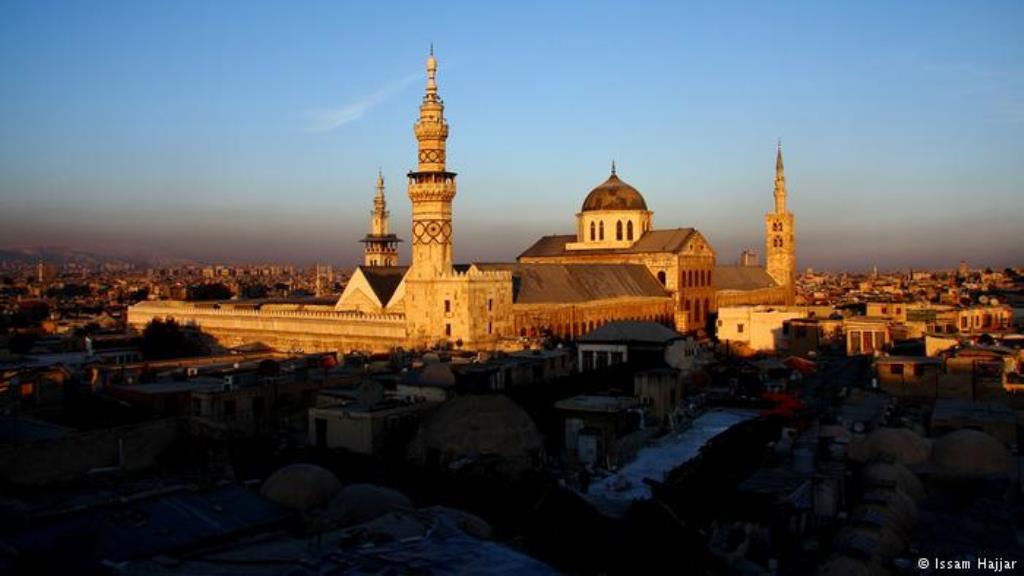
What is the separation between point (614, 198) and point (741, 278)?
1309cm

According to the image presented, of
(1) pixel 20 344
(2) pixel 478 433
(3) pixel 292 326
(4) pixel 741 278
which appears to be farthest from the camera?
(4) pixel 741 278

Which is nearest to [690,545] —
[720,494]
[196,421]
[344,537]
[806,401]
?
[720,494]

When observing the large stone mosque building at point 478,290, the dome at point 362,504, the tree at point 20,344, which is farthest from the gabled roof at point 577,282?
the dome at point 362,504

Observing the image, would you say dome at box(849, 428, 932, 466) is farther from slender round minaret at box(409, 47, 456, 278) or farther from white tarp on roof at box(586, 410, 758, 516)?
slender round minaret at box(409, 47, 456, 278)

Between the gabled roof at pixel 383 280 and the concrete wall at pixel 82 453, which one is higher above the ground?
the gabled roof at pixel 383 280

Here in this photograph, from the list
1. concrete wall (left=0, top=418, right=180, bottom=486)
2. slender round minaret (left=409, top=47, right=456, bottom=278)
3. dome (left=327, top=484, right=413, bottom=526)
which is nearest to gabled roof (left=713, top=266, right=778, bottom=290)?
slender round minaret (left=409, top=47, right=456, bottom=278)

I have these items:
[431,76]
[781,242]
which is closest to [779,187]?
[781,242]

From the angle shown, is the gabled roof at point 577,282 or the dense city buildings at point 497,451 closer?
the dense city buildings at point 497,451

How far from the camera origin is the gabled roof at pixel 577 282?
38.6 m

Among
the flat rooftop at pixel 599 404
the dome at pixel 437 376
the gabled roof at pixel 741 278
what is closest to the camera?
the flat rooftop at pixel 599 404

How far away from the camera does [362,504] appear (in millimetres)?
12266

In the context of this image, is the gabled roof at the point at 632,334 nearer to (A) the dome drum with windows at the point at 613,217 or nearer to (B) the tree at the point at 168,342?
(B) the tree at the point at 168,342

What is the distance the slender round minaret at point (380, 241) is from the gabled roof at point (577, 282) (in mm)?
14817

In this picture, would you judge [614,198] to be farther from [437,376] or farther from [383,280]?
[437,376]
